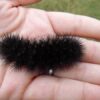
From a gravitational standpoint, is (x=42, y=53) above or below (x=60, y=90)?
above

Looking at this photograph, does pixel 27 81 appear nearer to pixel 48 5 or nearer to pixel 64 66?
pixel 64 66

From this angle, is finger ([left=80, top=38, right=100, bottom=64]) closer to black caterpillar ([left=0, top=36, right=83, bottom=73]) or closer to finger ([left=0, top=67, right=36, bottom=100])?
black caterpillar ([left=0, top=36, right=83, bottom=73])

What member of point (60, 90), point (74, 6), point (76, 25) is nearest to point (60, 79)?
point (60, 90)

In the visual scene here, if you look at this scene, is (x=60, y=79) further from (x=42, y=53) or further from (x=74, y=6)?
(x=74, y=6)

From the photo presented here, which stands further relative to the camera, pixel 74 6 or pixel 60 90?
pixel 74 6

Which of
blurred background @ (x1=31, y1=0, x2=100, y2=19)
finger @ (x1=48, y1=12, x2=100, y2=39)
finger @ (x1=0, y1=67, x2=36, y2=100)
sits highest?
finger @ (x1=48, y1=12, x2=100, y2=39)

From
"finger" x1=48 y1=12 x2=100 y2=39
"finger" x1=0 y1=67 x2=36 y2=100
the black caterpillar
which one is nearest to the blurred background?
"finger" x1=48 y1=12 x2=100 y2=39
